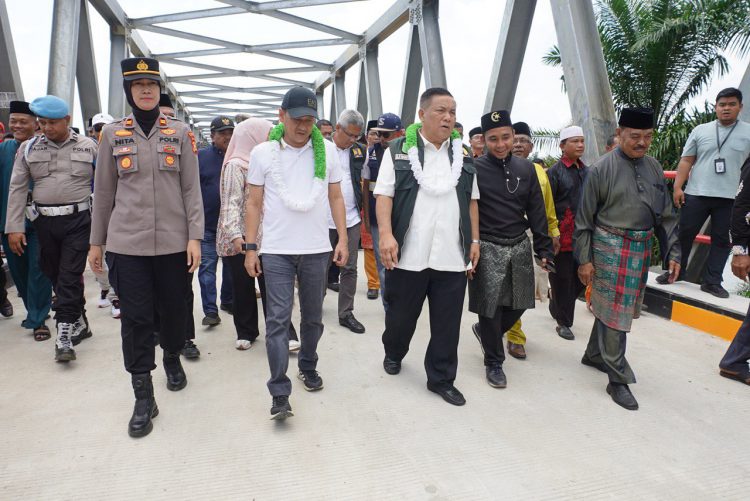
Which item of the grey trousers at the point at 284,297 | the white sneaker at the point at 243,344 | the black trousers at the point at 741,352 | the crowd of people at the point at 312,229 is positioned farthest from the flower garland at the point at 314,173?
the black trousers at the point at 741,352

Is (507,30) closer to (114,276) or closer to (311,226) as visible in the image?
(311,226)

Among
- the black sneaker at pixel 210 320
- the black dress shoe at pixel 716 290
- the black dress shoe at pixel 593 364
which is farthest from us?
the black dress shoe at pixel 716 290

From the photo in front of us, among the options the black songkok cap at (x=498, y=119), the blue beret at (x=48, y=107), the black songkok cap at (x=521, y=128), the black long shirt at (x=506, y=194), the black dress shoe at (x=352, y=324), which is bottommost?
the black dress shoe at (x=352, y=324)

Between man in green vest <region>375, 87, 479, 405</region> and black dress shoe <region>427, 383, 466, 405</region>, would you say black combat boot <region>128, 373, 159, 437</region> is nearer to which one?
man in green vest <region>375, 87, 479, 405</region>

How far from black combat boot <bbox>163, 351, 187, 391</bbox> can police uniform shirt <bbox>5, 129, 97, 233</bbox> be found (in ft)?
5.06

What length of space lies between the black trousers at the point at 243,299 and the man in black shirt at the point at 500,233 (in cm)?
166

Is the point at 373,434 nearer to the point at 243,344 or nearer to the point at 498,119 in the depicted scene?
the point at 243,344

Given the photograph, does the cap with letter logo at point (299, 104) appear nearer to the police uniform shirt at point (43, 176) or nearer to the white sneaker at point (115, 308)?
the police uniform shirt at point (43, 176)

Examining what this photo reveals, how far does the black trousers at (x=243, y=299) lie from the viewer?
346 cm

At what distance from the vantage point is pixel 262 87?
17.1m

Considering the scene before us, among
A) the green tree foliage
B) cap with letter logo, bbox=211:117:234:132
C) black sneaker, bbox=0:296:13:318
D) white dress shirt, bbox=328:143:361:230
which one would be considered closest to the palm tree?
the green tree foliage

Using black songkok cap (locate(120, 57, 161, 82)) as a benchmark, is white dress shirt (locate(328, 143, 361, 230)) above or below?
below

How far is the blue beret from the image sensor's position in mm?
3221

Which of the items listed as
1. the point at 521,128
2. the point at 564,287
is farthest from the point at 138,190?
the point at 564,287
